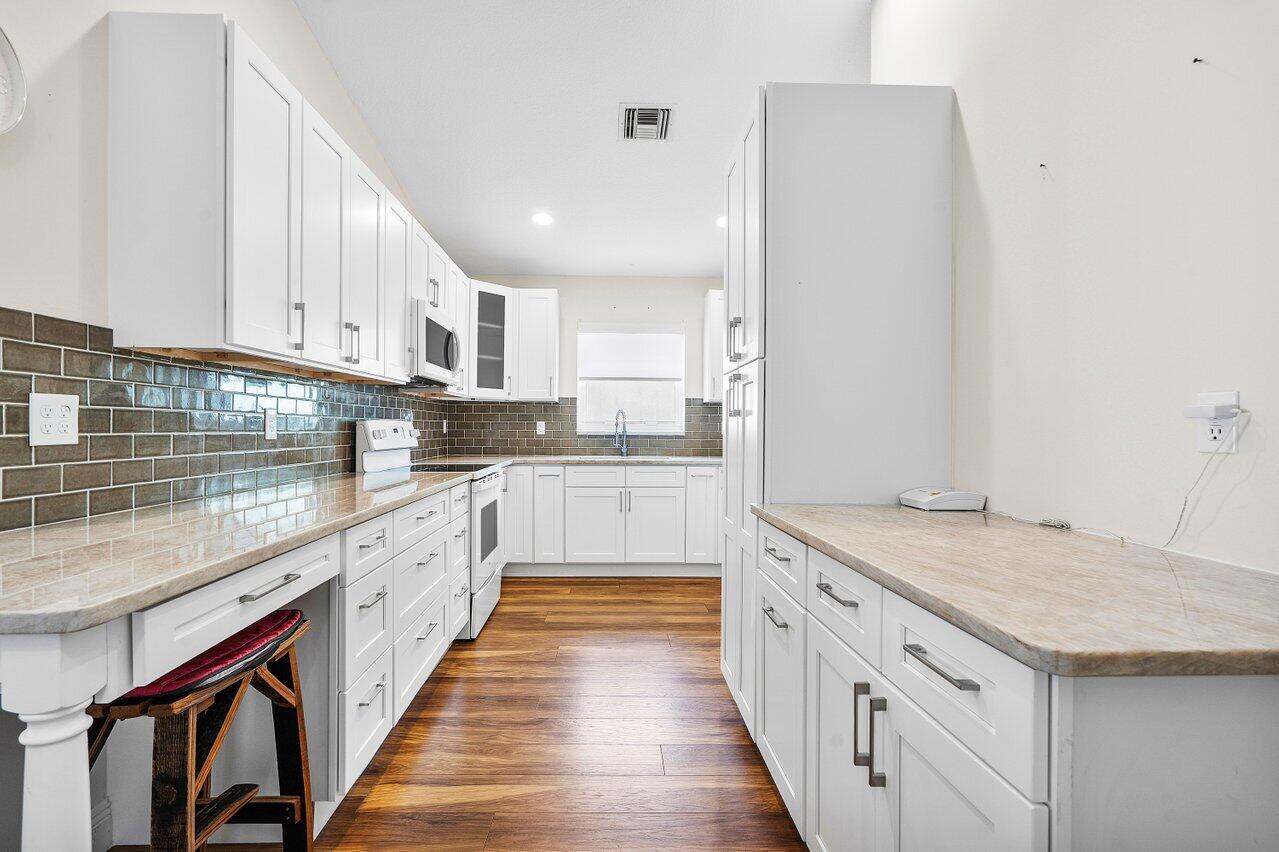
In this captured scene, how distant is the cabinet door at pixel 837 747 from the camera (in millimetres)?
1067

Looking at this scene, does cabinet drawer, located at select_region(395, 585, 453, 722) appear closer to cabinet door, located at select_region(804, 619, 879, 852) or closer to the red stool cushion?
the red stool cushion

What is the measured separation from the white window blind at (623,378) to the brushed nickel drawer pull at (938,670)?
4.18 meters

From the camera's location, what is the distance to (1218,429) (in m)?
1.00

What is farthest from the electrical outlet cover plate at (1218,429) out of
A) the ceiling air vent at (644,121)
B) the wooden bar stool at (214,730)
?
the ceiling air vent at (644,121)

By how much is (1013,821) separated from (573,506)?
3825mm

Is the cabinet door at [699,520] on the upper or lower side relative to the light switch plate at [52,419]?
lower

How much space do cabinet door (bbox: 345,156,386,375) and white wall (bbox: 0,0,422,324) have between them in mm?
782

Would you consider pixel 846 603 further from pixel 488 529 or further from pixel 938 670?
pixel 488 529

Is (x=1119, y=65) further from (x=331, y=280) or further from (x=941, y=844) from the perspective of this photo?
(x=331, y=280)

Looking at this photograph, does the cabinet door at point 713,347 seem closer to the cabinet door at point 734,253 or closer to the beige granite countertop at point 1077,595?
the cabinet door at point 734,253

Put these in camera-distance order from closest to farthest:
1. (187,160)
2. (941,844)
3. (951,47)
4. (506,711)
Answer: (941,844), (187,160), (951,47), (506,711)

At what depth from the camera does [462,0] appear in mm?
2203

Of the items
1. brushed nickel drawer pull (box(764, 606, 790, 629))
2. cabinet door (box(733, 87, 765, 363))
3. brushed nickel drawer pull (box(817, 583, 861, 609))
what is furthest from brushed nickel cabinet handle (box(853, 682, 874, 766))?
cabinet door (box(733, 87, 765, 363))

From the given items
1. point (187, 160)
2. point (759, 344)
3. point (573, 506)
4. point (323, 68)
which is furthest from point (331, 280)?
point (573, 506)
